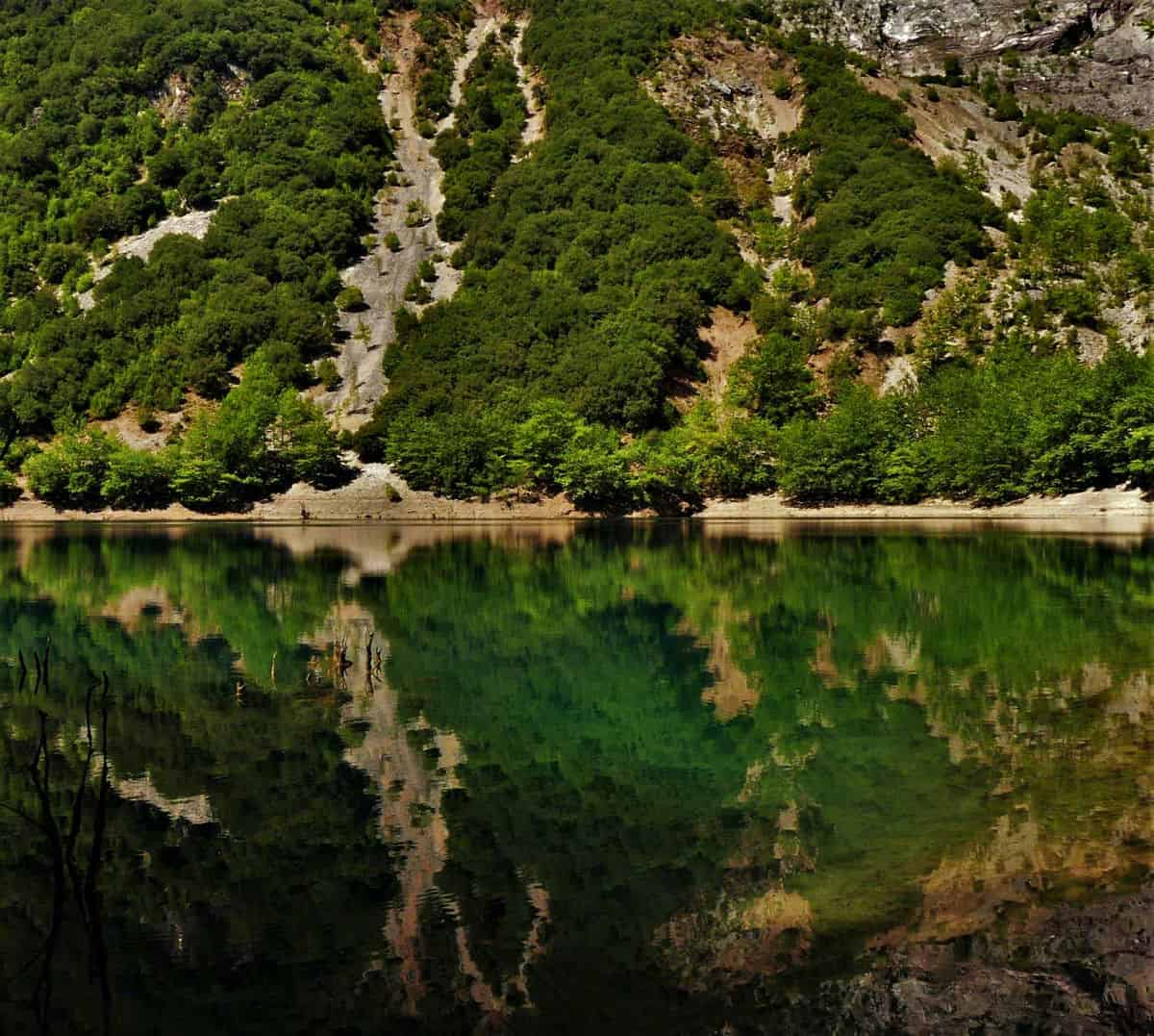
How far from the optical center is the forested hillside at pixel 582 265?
88.8m

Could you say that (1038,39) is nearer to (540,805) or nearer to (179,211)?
(179,211)

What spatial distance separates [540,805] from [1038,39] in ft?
676

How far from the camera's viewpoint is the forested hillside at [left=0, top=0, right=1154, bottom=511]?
291ft

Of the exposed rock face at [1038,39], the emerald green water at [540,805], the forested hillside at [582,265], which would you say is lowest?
the emerald green water at [540,805]

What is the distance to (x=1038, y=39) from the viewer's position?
611 feet

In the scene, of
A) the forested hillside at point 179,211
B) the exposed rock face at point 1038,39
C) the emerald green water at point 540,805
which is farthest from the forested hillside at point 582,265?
the emerald green water at point 540,805

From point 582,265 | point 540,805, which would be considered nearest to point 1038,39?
point 582,265

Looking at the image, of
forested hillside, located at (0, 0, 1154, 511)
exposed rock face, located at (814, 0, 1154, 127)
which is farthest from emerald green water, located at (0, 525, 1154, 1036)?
exposed rock face, located at (814, 0, 1154, 127)

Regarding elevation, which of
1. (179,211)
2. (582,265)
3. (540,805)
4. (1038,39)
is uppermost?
(1038,39)

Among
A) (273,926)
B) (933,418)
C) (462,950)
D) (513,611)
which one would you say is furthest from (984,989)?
(933,418)

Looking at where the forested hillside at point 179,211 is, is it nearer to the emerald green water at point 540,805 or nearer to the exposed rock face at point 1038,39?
the emerald green water at point 540,805

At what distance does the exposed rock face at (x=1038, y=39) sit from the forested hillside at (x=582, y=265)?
1489 cm

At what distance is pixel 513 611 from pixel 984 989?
2265cm

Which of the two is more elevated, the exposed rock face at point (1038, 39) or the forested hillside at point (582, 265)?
the exposed rock face at point (1038, 39)
